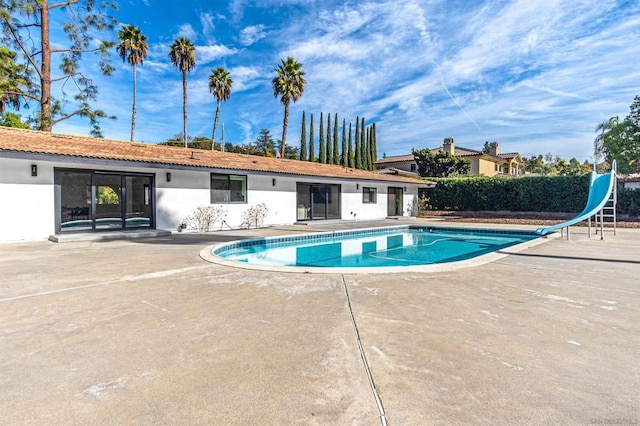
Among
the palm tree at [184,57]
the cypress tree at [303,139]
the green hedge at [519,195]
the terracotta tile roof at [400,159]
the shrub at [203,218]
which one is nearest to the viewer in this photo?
the shrub at [203,218]

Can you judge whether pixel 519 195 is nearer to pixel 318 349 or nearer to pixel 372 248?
pixel 372 248

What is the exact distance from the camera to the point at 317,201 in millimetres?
19609

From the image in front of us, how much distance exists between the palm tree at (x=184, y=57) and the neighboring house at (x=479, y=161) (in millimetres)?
28261

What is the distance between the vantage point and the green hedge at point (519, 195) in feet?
63.0

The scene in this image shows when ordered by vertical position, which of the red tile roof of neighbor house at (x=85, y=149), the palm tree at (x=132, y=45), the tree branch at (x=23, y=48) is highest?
the palm tree at (x=132, y=45)

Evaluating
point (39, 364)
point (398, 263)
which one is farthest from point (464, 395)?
point (398, 263)

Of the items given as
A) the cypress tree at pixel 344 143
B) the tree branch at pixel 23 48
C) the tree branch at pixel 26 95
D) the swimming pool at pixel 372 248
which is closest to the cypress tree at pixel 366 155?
the cypress tree at pixel 344 143

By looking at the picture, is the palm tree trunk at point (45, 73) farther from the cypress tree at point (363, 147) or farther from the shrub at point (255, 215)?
the cypress tree at point (363, 147)

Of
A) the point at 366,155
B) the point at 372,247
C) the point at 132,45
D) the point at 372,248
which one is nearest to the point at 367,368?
the point at 372,248

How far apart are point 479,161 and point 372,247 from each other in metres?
35.2

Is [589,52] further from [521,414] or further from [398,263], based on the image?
[521,414]

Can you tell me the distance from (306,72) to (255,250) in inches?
970

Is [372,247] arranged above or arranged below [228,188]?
below

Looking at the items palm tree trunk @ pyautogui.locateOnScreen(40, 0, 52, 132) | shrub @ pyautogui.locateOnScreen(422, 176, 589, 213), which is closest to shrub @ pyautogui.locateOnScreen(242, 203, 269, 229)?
shrub @ pyautogui.locateOnScreen(422, 176, 589, 213)
